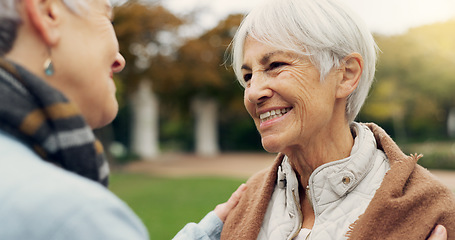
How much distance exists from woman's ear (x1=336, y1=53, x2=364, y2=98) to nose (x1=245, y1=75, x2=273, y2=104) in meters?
0.33

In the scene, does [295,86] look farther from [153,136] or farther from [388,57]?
[388,57]

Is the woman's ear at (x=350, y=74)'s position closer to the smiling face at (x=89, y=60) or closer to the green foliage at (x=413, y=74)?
the smiling face at (x=89, y=60)

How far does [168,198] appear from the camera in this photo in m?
10.6

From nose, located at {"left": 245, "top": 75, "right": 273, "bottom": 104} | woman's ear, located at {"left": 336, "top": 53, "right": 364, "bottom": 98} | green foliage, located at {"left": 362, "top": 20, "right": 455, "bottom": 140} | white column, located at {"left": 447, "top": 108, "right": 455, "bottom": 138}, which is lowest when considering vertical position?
white column, located at {"left": 447, "top": 108, "right": 455, "bottom": 138}

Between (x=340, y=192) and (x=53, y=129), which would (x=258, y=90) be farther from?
(x=53, y=129)

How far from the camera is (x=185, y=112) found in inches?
1106

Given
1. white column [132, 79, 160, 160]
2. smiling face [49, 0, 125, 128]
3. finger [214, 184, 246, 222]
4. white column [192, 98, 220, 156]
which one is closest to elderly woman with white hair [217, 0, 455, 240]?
finger [214, 184, 246, 222]

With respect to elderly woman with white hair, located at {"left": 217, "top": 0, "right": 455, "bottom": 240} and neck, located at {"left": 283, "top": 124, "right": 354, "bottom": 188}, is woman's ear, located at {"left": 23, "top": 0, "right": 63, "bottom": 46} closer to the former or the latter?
elderly woman with white hair, located at {"left": 217, "top": 0, "right": 455, "bottom": 240}

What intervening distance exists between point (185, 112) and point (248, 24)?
2620 cm

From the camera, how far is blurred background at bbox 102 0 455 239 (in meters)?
12.9

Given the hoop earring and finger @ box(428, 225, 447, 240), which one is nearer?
the hoop earring

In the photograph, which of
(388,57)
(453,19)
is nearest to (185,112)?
(388,57)

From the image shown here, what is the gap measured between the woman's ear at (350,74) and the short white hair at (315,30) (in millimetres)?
32

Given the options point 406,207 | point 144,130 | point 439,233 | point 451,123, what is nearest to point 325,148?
point 406,207
